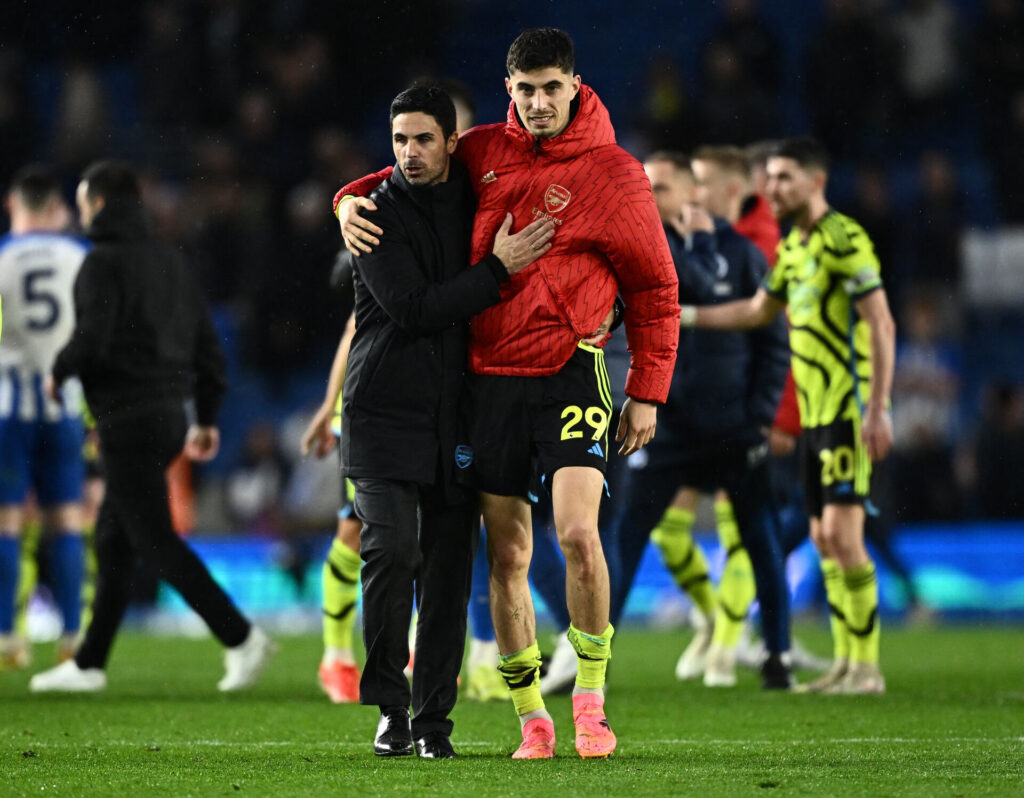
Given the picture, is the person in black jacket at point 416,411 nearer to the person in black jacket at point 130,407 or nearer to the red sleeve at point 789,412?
the person in black jacket at point 130,407

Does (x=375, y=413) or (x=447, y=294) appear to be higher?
(x=447, y=294)

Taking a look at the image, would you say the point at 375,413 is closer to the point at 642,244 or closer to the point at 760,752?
the point at 642,244

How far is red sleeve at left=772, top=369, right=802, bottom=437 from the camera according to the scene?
8883mm

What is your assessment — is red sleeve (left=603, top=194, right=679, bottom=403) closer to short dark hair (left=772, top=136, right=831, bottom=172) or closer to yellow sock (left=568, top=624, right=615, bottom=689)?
yellow sock (left=568, top=624, right=615, bottom=689)

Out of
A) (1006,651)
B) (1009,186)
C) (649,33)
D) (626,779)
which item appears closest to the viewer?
(626,779)

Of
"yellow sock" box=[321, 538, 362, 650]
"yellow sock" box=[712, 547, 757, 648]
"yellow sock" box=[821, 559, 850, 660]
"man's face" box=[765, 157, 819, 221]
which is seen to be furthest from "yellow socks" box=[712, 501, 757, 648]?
"yellow sock" box=[321, 538, 362, 650]

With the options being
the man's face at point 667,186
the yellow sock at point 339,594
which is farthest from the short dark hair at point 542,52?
the yellow sock at point 339,594

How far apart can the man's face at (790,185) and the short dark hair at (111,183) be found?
2.70 meters

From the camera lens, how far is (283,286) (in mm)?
14266

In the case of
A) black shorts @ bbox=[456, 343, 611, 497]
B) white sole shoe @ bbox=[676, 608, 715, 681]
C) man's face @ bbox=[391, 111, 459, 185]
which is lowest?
white sole shoe @ bbox=[676, 608, 715, 681]

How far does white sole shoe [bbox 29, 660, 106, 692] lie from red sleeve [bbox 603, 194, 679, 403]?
3.38 meters

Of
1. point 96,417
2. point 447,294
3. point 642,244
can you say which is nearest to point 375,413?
point 447,294

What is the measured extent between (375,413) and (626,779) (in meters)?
1.23

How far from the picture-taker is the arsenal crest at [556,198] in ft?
15.7
